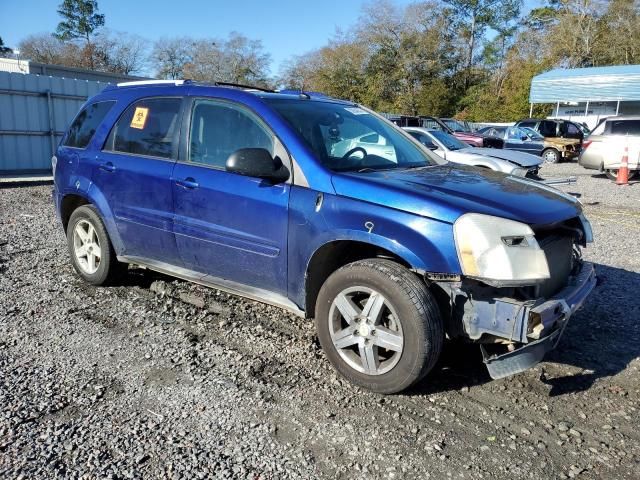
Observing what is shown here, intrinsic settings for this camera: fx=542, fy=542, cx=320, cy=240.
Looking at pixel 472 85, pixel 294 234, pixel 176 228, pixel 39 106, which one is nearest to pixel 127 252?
pixel 176 228

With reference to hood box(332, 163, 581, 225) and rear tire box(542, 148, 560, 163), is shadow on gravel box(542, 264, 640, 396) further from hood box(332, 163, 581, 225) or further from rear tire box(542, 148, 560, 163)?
rear tire box(542, 148, 560, 163)

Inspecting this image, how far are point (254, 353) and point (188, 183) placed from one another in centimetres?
134

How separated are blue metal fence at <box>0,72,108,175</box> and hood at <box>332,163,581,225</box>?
12.7 m

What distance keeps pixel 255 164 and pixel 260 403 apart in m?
1.48

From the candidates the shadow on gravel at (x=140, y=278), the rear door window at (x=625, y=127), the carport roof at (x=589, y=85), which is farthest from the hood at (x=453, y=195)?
the carport roof at (x=589, y=85)

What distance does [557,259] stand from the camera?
11.1ft

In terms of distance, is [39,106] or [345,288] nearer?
[345,288]

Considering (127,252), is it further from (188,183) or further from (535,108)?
(535,108)

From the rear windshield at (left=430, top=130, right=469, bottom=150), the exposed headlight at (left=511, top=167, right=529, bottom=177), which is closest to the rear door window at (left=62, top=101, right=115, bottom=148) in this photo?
the exposed headlight at (left=511, top=167, right=529, bottom=177)

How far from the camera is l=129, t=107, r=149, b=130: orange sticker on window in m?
4.56

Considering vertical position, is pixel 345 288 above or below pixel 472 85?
below

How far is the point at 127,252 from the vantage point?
186 inches

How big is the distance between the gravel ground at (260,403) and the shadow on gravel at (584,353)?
2 centimetres

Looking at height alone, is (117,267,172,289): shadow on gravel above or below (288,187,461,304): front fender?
below
